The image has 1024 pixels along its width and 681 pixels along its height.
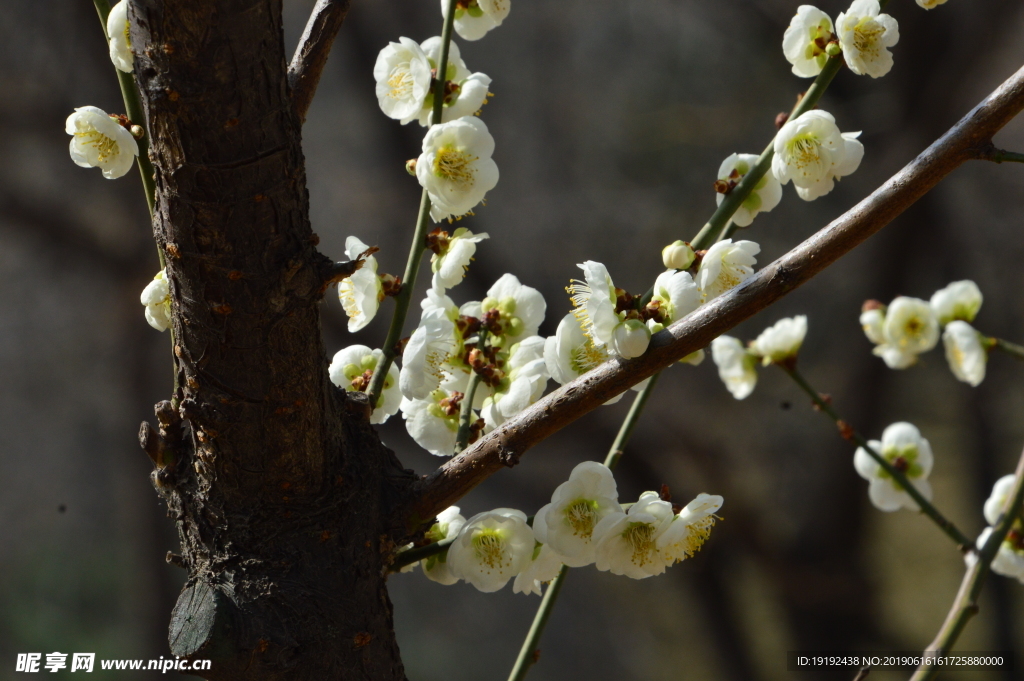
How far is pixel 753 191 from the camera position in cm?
52

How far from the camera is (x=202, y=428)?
0.43m

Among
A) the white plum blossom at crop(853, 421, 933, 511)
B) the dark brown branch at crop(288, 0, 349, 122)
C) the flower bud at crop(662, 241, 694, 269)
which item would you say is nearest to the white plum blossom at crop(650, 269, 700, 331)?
the flower bud at crop(662, 241, 694, 269)

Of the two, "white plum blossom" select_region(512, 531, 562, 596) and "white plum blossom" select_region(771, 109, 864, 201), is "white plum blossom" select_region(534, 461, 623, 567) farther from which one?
"white plum blossom" select_region(771, 109, 864, 201)

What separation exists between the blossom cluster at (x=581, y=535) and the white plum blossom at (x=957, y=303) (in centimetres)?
62

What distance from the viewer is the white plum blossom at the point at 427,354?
18.5 inches

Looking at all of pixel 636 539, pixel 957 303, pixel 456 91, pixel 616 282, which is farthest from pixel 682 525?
pixel 616 282

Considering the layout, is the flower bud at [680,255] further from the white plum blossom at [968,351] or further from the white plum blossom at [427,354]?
the white plum blossom at [968,351]

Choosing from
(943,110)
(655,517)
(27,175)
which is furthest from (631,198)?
(655,517)

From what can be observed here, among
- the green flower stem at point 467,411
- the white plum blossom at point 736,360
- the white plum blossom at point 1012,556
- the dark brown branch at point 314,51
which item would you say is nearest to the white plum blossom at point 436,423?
the green flower stem at point 467,411

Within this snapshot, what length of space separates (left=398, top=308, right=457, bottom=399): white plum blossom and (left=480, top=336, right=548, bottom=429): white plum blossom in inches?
1.6

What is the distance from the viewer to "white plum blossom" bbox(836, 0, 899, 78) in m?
0.48

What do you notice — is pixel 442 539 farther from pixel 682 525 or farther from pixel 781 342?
pixel 781 342

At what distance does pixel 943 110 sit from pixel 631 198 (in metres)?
0.72

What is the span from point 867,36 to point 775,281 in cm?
22
